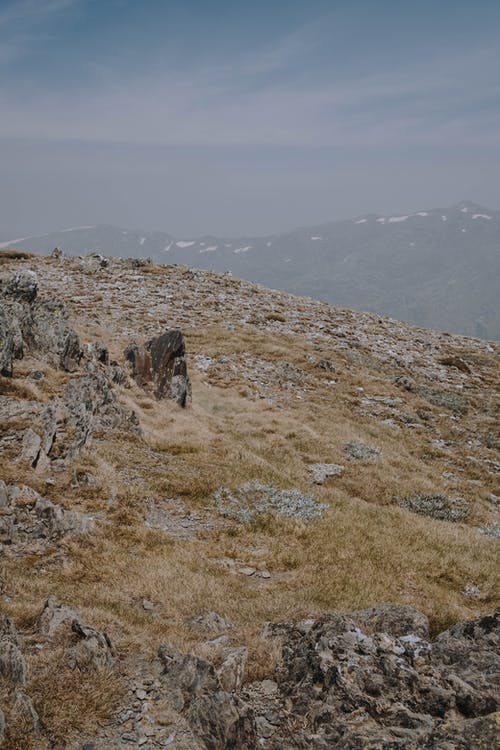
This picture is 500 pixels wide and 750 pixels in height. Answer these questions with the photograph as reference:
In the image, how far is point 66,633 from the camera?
305 inches

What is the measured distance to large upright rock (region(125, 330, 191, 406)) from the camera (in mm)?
25609

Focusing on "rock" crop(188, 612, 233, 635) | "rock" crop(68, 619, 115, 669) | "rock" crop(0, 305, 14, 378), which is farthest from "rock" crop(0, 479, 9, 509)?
"rock" crop(0, 305, 14, 378)

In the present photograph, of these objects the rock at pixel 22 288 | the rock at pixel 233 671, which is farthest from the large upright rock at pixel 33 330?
the rock at pixel 233 671

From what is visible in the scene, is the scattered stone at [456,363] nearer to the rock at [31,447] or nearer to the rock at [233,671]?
the rock at [31,447]

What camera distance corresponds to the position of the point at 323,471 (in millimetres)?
20797

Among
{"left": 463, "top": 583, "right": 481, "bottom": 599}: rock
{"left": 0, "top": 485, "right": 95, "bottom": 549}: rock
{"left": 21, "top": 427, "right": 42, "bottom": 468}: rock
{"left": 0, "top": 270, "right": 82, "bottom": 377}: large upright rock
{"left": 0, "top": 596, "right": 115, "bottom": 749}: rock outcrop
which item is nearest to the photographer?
{"left": 0, "top": 596, "right": 115, "bottom": 749}: rock outcrop

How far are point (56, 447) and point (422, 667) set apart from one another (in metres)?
12.9

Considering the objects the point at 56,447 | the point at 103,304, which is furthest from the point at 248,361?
the point at 56,447

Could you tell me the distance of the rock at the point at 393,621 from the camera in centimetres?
813

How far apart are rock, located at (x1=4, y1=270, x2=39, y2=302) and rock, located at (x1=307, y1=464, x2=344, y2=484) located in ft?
56.4

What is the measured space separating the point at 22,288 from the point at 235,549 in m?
18.6

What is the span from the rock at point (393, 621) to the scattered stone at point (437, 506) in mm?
10772

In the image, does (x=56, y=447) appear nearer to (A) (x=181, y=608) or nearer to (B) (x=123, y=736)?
(A) (x=181, y=608)

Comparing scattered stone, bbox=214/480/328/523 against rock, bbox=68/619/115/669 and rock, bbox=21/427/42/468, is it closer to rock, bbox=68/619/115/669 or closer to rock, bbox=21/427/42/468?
rock, bbox=21/427/42/468
